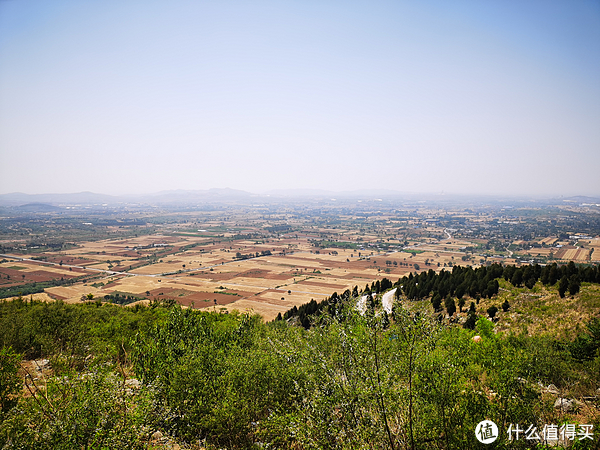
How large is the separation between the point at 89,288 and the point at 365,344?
96.3 meters

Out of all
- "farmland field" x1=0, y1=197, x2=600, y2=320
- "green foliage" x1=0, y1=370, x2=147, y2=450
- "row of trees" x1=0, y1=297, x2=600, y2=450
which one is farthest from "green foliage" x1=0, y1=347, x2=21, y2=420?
"farmland field" x1=0, y1=197, x2=600, y2=320

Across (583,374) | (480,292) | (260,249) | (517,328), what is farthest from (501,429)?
(260,249)

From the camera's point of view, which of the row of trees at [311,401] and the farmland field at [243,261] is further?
the farmland field at [243,261]

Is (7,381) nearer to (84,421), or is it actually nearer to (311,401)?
(84,421)

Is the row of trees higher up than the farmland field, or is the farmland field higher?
the row of trees

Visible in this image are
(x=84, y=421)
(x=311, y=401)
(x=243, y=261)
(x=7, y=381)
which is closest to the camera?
A: (x=84, y=421)

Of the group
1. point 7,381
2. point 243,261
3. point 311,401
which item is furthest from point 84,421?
point 243,261

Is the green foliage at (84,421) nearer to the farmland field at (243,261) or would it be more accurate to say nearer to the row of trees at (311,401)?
the row of trees at (311,401)

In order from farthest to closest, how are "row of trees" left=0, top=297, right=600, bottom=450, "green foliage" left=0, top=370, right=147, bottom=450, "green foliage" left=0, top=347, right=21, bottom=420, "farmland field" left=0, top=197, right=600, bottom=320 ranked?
1. "farmland field" left=0, top=197, right=600, bottom=320
2. "green foliage" left=0, top=347, right=21, bottom=420
3. "row of trees" left=0, top=297, right=600, bottom=450
4. "green foliage" left=0, top=370, right=147, bottom=450

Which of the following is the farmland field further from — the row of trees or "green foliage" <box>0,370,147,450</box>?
"green foliage" <box>0,370,147,450</box>

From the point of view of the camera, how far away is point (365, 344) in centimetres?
1041

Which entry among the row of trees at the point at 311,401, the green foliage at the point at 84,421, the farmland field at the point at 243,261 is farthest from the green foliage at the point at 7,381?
the farmland field at the point at 243,261

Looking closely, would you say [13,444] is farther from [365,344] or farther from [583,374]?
[583,374]

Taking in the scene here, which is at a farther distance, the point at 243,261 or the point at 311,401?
the point at 243,261
